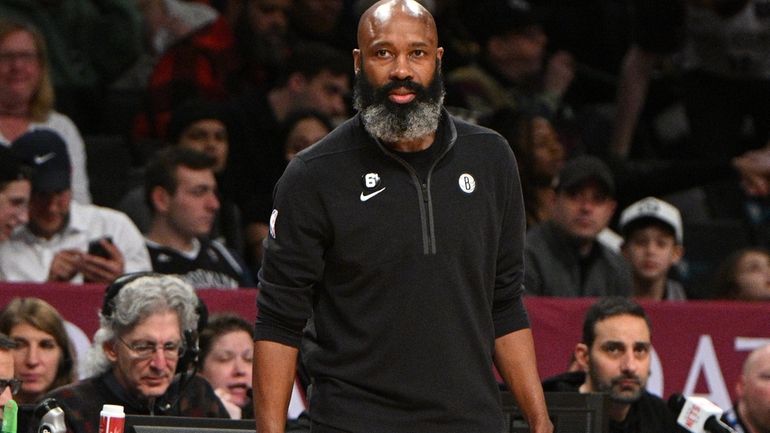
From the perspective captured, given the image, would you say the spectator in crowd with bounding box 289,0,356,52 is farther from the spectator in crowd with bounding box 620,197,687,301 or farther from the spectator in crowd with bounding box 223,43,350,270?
the spectator in crowd with bounding box 620,197,687,301

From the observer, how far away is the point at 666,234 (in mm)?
9000

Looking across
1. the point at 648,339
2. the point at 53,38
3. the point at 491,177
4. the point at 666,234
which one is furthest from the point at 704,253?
the point at 491,177

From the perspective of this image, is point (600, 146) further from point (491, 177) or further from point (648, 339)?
point (491, 177)

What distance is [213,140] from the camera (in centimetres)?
930

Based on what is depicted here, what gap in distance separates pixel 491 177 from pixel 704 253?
20.0 ft

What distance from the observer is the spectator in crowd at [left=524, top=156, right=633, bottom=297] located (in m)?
8.33

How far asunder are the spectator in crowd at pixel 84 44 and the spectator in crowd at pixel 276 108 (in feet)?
2.72

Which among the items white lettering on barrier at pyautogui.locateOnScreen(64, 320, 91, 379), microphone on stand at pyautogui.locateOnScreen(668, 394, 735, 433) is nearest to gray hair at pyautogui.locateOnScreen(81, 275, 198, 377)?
white lettering on barrier at pyautogui.locateOnScreen(64, 320, 91, 379)

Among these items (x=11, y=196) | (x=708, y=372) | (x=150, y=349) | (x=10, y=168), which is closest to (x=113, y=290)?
(x=150, y=349)

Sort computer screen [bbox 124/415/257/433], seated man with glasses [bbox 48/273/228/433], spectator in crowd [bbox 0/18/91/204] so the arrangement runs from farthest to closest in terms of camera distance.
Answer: spectator in crowd [bbox 0/18/91/204] → seated man with glasses [bbox 48/273/228/433] → computer screen [bbox 124/415/257/433]

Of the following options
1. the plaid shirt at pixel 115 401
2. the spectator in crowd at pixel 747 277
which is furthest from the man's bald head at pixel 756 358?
the plaid shirt at pixel 115 401

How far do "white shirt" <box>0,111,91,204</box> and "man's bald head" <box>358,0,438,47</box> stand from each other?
15.9 ft

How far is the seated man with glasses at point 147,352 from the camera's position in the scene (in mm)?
5973

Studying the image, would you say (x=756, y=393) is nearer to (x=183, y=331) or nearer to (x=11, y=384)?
(x=183, y=331)
